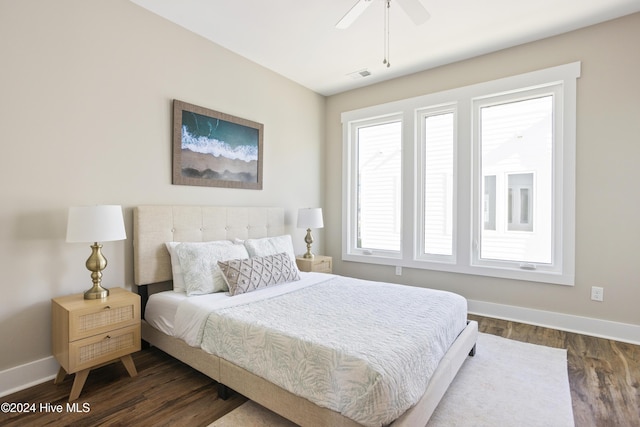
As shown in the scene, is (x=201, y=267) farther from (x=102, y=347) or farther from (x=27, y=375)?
(x=27, y=375)

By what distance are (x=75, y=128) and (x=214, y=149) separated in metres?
1.18

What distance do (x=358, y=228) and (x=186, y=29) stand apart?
3.17 m

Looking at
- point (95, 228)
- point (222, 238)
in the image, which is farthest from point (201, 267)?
point (95, 228)

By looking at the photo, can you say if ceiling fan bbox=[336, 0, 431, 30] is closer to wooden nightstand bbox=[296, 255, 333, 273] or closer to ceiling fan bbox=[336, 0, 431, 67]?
ceiling fan bbox=[336, 0, 431, 67]

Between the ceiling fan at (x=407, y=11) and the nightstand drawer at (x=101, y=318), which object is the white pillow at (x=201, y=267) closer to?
the nightstand drawer at (x=101, y=318)

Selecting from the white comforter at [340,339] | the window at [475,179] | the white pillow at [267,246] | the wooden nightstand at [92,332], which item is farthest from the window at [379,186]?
the wooden nightstand at [92,332]

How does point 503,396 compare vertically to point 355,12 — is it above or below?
below

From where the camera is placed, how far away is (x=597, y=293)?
3049 mm

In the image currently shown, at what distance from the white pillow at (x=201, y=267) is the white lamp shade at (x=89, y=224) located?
24.1 inches

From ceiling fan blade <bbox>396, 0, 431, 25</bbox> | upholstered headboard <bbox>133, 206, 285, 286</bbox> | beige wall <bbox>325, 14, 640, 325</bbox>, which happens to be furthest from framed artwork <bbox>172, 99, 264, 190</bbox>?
beige wall <bbox>325, 14, 640, 325</bbox>

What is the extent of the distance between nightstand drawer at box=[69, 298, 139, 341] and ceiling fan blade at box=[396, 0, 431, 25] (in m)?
2.80

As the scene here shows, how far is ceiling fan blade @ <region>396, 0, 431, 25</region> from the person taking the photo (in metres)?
2.14

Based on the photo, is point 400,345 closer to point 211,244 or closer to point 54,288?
point 211,244

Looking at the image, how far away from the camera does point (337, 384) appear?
1508 mm
